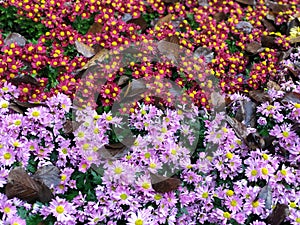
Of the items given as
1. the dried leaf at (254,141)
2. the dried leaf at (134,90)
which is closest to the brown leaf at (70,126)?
the dried leaf at (134,90)

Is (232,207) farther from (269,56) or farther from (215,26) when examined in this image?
(215,26)

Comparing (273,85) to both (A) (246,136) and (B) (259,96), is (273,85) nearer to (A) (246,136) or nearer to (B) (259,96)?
(B) (259,96)

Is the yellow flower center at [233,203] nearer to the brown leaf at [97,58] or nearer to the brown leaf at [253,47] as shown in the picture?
the brown leaf at [97,58]

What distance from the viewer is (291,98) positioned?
3258 mm

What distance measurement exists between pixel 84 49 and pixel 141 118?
Answer: 95 cm

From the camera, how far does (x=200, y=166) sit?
2.83 m

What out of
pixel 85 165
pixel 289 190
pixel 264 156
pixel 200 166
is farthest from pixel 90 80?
pixel 289 190

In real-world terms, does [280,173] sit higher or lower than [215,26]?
lower

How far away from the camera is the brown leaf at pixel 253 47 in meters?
3.95

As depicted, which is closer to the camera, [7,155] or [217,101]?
[7,155]

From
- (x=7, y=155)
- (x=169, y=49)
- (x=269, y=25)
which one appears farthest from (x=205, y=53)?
(x=7, y=155)

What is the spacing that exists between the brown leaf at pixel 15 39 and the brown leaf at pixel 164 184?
1.81 metres

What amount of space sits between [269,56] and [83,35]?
171 centimetres

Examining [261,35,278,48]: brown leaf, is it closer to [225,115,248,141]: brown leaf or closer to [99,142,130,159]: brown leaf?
[225,115,248,141]: brown leaf
